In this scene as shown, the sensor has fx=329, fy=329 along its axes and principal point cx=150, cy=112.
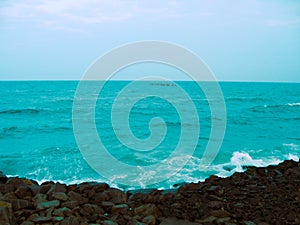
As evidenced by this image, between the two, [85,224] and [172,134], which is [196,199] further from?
[172,134]

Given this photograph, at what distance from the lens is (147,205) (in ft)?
13.5

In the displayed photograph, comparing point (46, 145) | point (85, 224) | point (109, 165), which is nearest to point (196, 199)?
point (85, 224)

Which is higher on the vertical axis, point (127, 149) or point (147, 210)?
point (147, 210)

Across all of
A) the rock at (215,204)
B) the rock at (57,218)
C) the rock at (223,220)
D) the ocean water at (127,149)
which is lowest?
the ocean water at (127,149)

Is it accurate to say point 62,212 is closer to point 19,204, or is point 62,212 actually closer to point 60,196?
point 60,196

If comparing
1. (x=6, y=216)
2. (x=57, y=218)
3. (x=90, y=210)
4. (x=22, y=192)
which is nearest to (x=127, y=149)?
(x=22, y=192)

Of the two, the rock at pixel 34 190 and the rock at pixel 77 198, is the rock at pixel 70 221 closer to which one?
the rock at pixel 77 198

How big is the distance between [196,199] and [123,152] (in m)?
9.93

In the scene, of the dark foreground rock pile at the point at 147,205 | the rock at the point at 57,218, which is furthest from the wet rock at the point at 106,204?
the rock at the point at 57,218

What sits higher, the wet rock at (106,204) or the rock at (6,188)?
the rock at (6,188)

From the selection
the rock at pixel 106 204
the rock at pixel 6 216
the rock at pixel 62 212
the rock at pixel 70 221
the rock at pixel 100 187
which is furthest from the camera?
the rock at pixel 100 187

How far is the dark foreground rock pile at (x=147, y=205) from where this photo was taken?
366 cm

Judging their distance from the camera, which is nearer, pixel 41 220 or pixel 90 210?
pixel 41 220

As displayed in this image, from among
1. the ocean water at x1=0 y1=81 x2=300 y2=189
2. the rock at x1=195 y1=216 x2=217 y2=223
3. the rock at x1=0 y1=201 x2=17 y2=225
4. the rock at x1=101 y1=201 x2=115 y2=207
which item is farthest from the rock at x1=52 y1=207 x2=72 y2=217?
the ocean water at x1=0 y1=81 x2=300 y2=189
